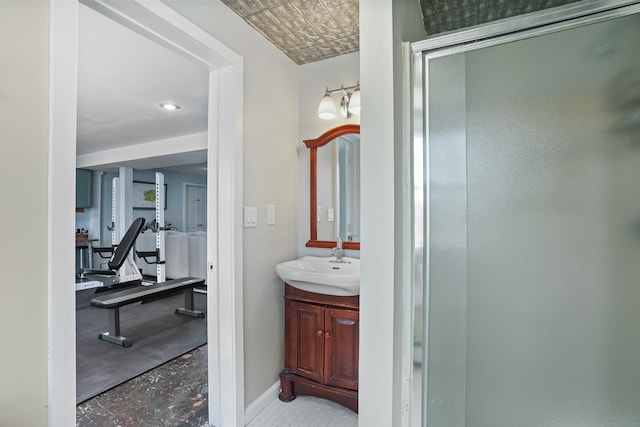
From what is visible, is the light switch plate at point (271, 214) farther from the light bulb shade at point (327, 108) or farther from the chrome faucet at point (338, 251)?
the light bulb shade at point (327, 108)

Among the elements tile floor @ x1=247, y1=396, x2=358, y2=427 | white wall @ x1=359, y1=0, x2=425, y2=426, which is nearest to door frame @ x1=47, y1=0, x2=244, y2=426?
tile floor @ x1=247, y1=396, x2=358, y2=427

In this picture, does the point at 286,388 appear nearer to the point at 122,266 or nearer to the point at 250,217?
the point at 250,217

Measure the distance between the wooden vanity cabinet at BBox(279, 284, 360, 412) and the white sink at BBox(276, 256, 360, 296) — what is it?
0.09m

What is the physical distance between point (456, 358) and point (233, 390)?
1.17 metres

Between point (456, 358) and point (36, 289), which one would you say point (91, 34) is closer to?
point (36, 289)

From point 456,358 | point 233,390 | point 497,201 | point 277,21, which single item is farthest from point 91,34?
point 456,358

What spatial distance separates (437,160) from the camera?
1.21 metres

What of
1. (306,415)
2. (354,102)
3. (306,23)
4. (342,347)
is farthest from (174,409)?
(306,23)

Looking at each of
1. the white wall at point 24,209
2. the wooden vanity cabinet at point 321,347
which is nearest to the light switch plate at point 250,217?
the wooden vanity cabinet at point 321,347

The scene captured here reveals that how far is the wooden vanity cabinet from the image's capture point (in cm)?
171

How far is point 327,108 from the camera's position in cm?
206

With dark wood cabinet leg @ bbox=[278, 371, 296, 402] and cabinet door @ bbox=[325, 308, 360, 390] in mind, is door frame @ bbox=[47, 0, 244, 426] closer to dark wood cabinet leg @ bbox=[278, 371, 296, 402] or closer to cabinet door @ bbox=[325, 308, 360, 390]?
dark wood cabinet leg @ bbox=[278, 371, 296, 402]

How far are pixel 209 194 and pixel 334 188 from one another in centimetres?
88

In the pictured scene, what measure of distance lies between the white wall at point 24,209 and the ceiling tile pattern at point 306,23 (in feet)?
3.29
